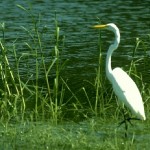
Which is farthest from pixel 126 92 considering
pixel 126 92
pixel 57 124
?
pixel 57 124

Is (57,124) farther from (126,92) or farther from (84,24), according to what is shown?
(84,24)

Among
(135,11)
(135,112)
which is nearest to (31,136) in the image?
(135,112)

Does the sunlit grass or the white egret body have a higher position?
the white egret body

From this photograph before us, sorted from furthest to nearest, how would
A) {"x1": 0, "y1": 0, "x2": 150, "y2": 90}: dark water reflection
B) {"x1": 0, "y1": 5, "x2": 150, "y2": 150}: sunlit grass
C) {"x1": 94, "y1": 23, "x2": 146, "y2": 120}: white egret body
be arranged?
{"x1": 0, "y1": 0, "x2": 150, "y2": 90}: dark water reflection, {"x1": 94, "y1": 23, "x2": 146, "y2": 120}: white egret body, {"x1": 0, "y1": 5, "x2": 150, "y2": 150}: sunlit grass

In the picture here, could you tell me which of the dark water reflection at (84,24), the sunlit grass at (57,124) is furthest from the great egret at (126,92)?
the dark water reflection at (84,24)

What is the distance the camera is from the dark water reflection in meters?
14.8

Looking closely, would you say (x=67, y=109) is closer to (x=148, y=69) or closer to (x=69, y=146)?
(x=69, y=146)

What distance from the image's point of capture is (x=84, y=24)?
19.3 metres

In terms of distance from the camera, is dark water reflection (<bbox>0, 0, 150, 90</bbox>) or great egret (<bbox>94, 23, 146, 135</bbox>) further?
dark water reflection (<bbox>0, 0, 150, 90</bbox>)

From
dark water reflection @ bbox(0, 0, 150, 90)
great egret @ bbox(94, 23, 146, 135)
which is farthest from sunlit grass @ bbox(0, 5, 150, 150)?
dark water reflection @ bbox(0, 0, 150, 90)

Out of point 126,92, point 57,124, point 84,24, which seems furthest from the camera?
point 84,24

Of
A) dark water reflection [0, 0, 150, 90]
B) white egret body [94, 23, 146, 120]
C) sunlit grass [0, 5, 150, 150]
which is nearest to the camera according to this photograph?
sunlit grass [0, 5, 150, 150]

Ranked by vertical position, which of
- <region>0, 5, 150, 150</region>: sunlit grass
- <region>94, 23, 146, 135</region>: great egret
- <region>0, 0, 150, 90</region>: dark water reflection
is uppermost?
<region>94, 23, 146, 135</region>: great egret

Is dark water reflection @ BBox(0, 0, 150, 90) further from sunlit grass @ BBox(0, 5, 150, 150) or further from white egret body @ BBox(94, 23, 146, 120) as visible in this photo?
white egret body @ BBox(94, 23, 146, 120)
